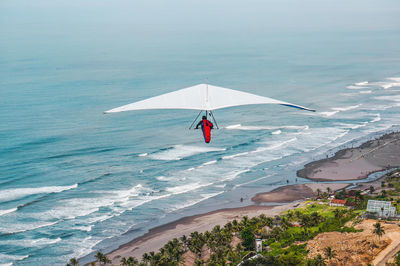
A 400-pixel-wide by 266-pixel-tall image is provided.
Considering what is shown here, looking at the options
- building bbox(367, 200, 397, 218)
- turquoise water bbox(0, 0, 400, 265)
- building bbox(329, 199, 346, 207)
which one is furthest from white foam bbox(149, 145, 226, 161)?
building bbox(367, 200, 397, 218)

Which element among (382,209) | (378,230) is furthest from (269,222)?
(378,230)

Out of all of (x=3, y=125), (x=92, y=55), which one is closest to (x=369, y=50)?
(x=92, y=55)

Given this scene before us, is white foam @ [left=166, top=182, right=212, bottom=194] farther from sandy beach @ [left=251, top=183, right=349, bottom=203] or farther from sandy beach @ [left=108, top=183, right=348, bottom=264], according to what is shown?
sandy beach @ [left=251, top=183, right=349, bottom=203]

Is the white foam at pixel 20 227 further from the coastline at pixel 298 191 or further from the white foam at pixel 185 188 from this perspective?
the white foam at pixel 185 188

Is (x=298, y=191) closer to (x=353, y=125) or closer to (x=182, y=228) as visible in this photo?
(x=182, y=228)

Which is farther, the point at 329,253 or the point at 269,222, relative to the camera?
the point at 269,222

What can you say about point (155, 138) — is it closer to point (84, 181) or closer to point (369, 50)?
point (84, 181)
